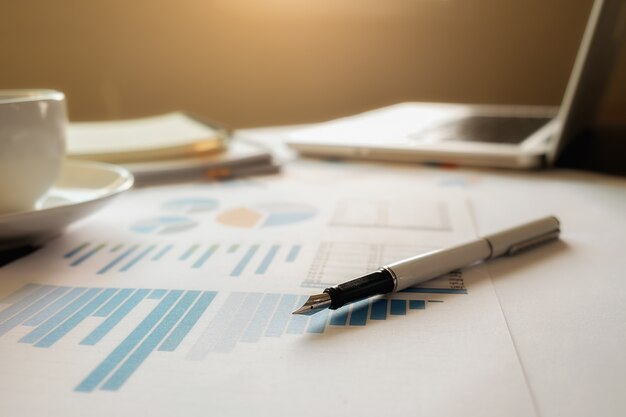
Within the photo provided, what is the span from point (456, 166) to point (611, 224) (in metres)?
0.25

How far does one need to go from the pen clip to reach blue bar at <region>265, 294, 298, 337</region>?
0.17m

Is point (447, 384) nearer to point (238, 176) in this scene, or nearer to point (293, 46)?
point (238, 176)

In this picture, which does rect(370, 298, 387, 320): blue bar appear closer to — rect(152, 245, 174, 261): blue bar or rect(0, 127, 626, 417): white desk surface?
rect(0, 127, 626, 417): white desk surface

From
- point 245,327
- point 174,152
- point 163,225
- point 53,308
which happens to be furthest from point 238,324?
point 174,152

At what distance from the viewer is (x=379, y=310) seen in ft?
1.05

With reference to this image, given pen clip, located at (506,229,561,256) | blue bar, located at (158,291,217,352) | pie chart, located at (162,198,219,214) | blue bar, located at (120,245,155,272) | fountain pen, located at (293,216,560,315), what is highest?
fountain pen, located at (293,216,560,315)

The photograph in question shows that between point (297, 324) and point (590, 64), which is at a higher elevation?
point (590, 64)

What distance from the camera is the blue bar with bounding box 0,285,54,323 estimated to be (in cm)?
33

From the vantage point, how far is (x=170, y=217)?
0.52 metres

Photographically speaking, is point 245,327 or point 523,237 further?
point 523,237

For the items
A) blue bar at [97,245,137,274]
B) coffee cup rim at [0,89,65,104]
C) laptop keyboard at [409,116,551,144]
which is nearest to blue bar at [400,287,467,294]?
blue bar at [97,245,137,274]

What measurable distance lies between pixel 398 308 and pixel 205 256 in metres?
0.16

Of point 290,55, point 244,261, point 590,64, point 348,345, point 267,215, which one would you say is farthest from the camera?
point 290,55

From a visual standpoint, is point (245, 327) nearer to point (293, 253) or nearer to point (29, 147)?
point (293, 253)
